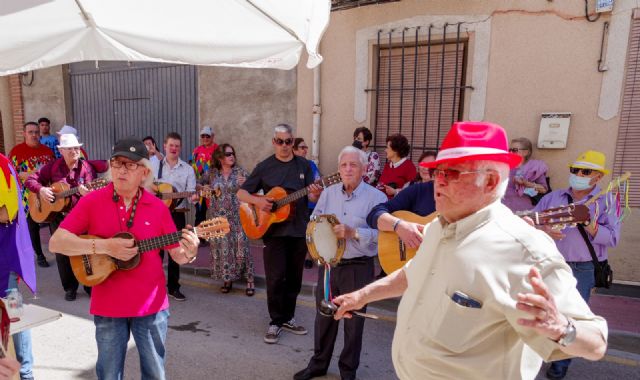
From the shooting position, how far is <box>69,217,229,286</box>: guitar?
8.93ft

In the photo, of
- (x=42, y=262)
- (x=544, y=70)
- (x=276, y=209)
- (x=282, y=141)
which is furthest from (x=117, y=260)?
(x=544, y=70)

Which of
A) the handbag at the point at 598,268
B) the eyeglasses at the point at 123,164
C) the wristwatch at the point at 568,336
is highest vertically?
the eyeglasses at the point at 123,164

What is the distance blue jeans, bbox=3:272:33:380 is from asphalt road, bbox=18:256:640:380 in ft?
1.68

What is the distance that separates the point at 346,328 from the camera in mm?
3578

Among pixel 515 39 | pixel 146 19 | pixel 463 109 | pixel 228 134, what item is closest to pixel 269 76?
pixel 228 134

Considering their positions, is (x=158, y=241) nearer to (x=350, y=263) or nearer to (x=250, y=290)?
(x=350, y=263)

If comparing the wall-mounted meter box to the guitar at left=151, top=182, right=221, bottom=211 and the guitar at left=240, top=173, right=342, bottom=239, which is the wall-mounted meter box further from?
the guitar at left=151, top=182, right=221, bottom=211

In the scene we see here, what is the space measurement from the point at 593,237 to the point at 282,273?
290 cm

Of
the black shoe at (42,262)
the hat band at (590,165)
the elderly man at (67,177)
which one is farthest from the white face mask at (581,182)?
the black shoe at (42,262)

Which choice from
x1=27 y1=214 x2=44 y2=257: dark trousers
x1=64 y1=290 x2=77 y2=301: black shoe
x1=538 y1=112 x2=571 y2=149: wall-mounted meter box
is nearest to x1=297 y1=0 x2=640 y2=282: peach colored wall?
x1=538 y1=112 x2=571 y2=149: wall-mounted meter box

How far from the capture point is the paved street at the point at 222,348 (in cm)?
379

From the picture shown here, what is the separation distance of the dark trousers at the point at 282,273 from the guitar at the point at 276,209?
23 cm

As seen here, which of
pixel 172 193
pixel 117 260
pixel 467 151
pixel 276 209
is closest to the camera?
pixel 467 151

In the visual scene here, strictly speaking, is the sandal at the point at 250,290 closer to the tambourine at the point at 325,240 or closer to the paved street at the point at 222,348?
the paved street at the point at 222,348
